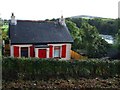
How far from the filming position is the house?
26938 mm

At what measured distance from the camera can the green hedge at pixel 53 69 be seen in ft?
73.6

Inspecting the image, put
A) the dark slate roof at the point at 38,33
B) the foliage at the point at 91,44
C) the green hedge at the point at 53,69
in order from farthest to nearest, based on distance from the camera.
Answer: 1. the foliage at the point at 91,44
2. the dark slate roof at the point at 38,33
3. the green hedge at the point at 53,69

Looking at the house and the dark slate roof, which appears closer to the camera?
the house

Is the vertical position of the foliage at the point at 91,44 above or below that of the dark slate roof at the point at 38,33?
below

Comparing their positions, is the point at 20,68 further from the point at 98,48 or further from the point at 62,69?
the point at 98,48

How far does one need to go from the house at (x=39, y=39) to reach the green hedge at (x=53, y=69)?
163 inches

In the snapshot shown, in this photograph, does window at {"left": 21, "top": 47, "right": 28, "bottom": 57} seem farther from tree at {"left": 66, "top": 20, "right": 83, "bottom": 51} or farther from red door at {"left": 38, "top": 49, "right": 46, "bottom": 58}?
tree at {"left": 66, "top": 20, "right": 83, "bottom": 51}

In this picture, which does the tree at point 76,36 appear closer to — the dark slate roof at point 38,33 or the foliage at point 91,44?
the foliage at point 91,44

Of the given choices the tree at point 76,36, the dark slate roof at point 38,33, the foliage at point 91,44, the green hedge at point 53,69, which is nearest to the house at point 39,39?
the dark slate roof at point 38,33

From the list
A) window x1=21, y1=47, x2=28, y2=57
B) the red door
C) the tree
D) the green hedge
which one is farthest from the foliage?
window x1=21, y1=47, x2=28, y2=57

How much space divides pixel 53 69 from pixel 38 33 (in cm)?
610

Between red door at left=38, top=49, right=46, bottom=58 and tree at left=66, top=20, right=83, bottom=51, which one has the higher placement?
tree at left=66, top=20, right=83, bottom=51

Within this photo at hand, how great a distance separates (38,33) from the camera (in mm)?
28281

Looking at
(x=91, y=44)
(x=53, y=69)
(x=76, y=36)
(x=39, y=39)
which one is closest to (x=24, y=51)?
(x=39, y=39)
